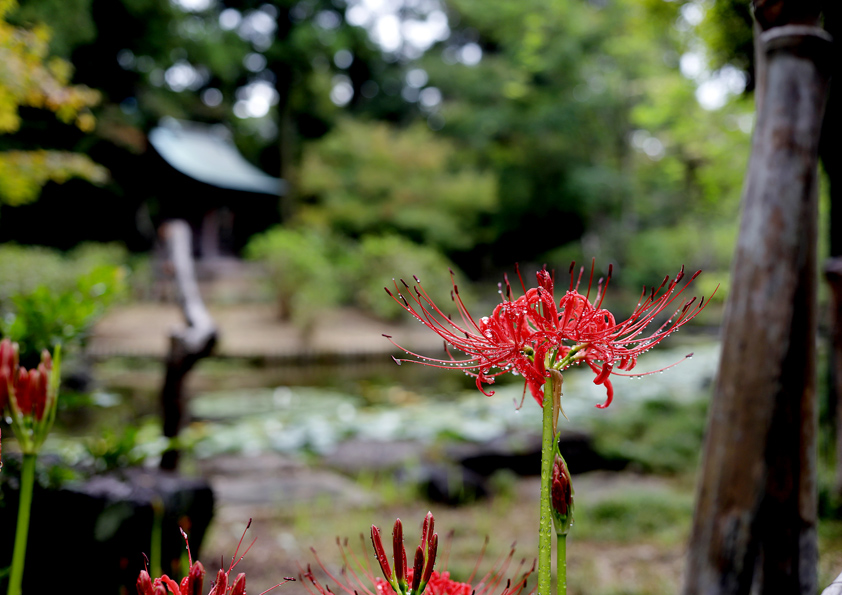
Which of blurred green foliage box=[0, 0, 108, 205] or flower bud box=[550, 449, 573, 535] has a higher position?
blurred green foliage box=[0, 0, 108, 205]

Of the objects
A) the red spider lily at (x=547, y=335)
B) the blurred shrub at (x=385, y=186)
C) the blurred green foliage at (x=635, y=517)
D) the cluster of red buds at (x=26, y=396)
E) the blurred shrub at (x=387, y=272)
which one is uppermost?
the blurred shrub at (x=385, y=186)

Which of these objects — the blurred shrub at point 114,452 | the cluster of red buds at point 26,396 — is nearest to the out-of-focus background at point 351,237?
the blurred shrub at point 114,452

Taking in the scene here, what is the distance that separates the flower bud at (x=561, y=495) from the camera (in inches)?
23.0

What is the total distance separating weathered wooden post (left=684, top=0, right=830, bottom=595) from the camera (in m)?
1.57

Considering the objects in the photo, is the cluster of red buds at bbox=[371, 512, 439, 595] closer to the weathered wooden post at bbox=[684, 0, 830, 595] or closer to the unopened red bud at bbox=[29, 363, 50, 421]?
the unopened red bud at bbox=[29, 363, 50, 421]

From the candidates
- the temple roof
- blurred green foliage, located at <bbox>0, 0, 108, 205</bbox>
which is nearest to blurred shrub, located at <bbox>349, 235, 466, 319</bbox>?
the temple roof

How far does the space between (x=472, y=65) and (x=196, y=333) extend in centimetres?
1945

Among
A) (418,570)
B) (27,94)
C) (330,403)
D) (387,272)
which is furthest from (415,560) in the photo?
(387,272)

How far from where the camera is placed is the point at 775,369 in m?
1.57

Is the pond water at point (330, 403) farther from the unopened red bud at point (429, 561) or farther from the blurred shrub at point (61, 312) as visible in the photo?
the unopened red bud at point (429, 561)

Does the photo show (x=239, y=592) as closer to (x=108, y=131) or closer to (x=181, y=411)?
(x=181, y=411)

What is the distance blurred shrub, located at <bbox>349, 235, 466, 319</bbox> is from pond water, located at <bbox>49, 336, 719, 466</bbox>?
3435 mm

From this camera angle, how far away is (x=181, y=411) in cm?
276

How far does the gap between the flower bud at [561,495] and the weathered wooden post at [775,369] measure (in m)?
1.23
